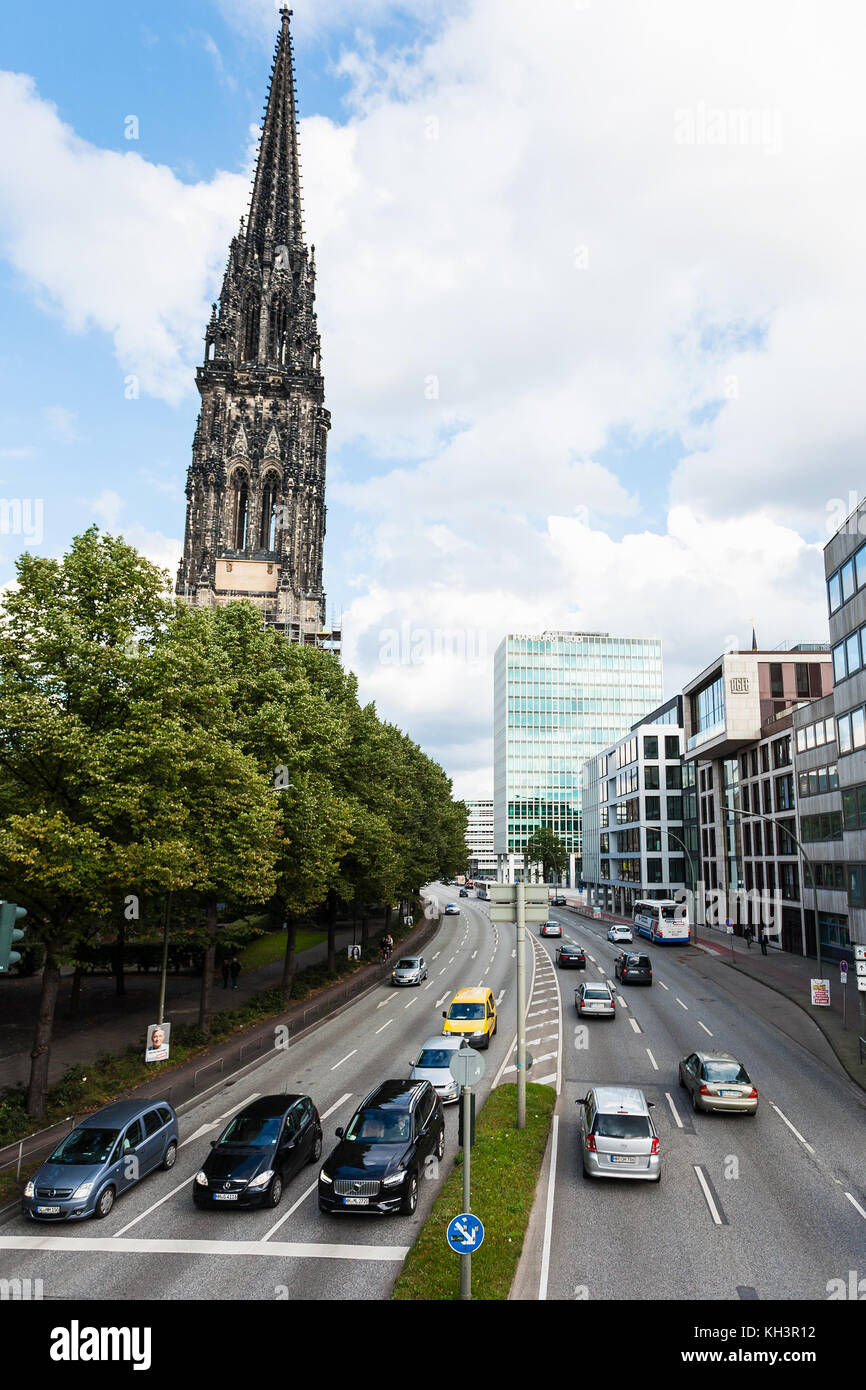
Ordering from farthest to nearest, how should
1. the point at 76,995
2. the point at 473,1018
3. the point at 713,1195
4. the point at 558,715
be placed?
the point at 558,715 → the point at 76,995 → the point at 473,1018 → the point at 713,1195

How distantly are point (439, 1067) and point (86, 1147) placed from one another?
9443 millimetres

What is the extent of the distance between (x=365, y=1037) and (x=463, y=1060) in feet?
61.0

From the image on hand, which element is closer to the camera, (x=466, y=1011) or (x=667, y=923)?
(x=466, y=1011)

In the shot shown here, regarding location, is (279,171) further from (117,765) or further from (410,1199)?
(410,1199)

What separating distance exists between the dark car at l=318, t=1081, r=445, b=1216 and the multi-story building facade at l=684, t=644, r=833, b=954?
44.2 metres

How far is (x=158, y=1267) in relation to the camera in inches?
497

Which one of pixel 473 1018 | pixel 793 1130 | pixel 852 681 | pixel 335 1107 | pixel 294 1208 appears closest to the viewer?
pixel 294 1208

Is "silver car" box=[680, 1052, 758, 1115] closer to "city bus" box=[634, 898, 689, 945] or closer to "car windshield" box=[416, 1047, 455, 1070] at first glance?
"car windshield" box=[416, 1047, 455, 1070]

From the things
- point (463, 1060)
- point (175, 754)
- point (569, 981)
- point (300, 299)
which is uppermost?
point (300, 299)

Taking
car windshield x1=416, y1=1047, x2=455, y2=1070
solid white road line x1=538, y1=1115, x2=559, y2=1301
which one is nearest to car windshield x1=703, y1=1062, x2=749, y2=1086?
solid white road line x1=538, y1=1115, x2=559, y2=1301

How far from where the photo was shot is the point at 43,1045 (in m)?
19.7

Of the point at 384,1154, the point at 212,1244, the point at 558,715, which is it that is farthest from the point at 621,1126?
the point at 558,715
